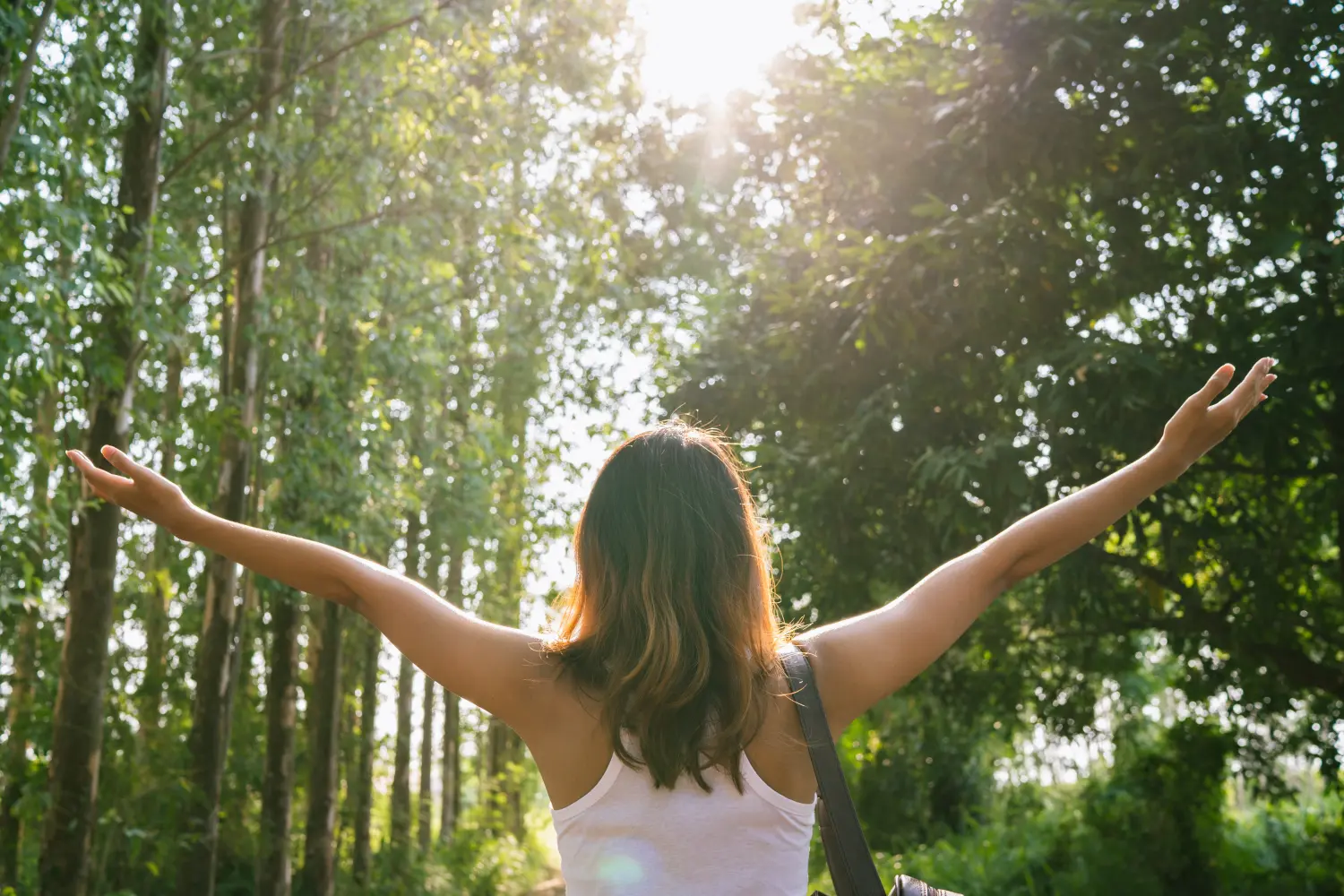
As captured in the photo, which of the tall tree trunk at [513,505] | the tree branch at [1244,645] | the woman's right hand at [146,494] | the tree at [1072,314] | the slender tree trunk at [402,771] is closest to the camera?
the woman's right hand at [146,494]

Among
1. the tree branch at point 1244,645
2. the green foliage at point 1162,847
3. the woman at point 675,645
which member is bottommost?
the woman at point 675,645

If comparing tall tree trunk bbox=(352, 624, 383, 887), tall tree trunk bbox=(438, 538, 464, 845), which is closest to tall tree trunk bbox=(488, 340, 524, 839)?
tall tree trunk bbox=(438, 538, 464, 845)

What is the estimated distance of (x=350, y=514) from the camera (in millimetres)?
13281

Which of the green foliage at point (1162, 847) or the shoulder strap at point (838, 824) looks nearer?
the shoulder strap at point (838, 824)

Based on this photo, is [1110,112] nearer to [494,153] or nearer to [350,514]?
[494,153]

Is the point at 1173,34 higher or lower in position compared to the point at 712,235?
lower

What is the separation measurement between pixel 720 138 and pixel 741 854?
1466cm

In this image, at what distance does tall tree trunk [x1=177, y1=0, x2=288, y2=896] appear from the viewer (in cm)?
1209

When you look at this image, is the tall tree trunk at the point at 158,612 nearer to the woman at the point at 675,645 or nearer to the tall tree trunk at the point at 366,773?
the tall tree trunk at the point at 366,773

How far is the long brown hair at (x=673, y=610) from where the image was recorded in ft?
6.61

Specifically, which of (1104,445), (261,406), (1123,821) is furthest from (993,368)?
(261,406)

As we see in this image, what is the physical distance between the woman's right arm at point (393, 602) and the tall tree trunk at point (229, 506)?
942 centimetres

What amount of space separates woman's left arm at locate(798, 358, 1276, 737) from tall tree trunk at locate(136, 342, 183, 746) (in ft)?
42.0

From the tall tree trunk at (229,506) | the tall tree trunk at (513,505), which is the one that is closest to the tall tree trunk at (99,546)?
the tall tree trunk at (229,506)
